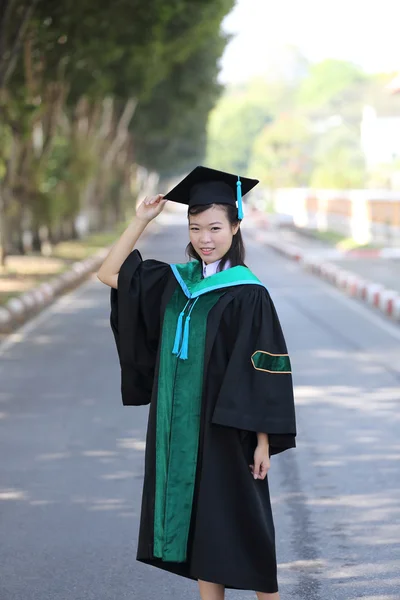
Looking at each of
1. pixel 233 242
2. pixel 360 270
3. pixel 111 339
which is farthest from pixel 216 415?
pixel 360 270

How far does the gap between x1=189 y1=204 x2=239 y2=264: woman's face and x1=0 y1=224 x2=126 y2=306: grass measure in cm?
1428

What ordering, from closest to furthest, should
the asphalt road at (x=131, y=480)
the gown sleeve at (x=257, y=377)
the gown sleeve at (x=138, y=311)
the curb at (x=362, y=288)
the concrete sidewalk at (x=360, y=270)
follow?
the gown sleeve at (x=257, y=377) → the gown sleeve at (x=138, y=311) → the asphalt road at (x=131, y=480) → the curb at (x=362, y=288) → the concrete sidewalk at (x=360, y=270)

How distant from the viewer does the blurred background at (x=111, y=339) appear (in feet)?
20.4

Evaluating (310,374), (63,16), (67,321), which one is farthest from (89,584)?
(63,16)

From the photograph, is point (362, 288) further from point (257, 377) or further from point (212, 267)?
point (257, 377)

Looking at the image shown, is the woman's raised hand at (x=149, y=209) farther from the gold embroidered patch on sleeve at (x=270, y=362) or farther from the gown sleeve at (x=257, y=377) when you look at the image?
the gold embroidered patch on sleeve at (x=270, y=362)

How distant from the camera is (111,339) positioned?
619 inches

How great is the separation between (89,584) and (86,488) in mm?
1908

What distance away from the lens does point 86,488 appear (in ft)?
25.0

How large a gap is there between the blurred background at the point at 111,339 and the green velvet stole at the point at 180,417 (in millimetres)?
1053

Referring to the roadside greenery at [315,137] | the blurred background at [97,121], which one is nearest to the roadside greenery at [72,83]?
the blurred background at [97,121]

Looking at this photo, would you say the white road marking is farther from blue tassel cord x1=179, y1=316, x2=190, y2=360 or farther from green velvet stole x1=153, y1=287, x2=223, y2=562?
blue tassel cord x1=179, y1=316, x2=190, y2=360

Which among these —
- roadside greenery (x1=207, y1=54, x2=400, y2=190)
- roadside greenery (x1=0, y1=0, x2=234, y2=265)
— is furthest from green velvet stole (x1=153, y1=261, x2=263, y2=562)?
roadside greenery (x1=207, y1=54, x2=400, y2=190)

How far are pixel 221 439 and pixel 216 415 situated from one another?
0.12m
